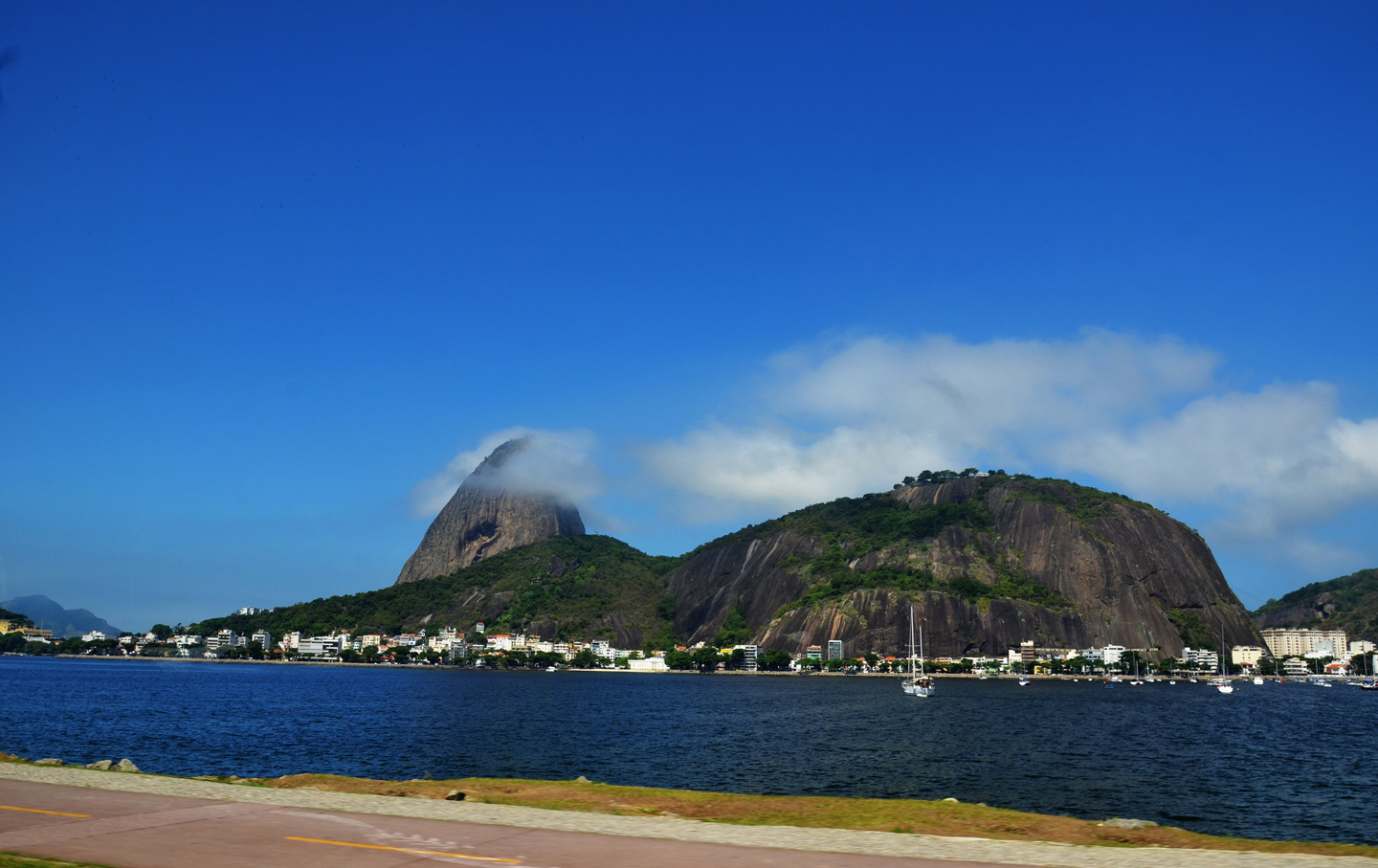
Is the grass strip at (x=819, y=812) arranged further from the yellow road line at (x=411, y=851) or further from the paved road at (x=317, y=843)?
the yellow road line at (x=411, y=851)

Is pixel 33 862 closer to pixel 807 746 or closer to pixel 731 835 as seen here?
pixel 731 835

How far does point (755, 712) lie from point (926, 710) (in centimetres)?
2171

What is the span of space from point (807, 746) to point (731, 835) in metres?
43.5

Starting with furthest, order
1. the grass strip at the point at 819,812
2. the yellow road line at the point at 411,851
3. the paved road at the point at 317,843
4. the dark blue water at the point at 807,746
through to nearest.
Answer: the dark blue water at the point at 807,746, the grass strip at the point at 819,812, the yellow road line at the point at 411,851, the paved road at the point at 317,843

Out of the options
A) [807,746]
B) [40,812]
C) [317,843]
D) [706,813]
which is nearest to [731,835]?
[706,813]

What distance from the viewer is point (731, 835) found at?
16453 mm

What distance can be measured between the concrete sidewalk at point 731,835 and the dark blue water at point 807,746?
19983mm

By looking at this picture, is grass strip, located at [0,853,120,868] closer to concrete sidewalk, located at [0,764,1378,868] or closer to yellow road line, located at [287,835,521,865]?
concrete sidewalk, located at [0,764,1378,868]

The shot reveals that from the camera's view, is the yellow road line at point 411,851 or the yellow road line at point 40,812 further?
the yellow road line at point 40,812

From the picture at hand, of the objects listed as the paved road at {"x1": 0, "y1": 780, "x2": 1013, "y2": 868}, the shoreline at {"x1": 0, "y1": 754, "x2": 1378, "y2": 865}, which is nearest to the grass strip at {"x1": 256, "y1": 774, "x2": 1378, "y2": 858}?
the shoreline at {"x1": 0, "y1": 754, "x2": 1378, "y2": 865}

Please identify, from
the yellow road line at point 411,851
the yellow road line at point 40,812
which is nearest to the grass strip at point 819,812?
the yellow road line at point 411,851

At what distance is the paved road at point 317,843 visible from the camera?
13.6 meters

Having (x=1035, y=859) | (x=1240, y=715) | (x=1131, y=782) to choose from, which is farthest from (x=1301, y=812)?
(x=1240, y=715)

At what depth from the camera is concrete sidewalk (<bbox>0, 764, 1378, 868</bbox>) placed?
1468 centimetres
